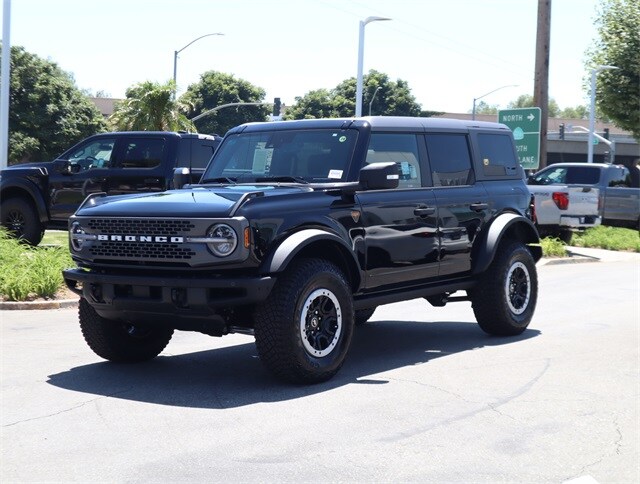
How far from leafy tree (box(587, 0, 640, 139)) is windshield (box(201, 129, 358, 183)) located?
34.6 m

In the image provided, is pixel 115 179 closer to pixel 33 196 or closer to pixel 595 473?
pixel 33 196

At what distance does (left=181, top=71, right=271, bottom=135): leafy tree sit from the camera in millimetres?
86188

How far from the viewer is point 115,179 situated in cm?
1714

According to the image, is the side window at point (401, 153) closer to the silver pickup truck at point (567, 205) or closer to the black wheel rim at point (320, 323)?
the black wheel rim at point (320, 323)

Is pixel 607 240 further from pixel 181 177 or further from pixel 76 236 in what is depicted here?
pixel 76 236

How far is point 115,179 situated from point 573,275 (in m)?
8.17

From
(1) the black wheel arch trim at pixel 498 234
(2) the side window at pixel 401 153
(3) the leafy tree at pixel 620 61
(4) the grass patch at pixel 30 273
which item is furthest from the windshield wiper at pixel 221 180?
(3) the leafy tree at pixel 620 61

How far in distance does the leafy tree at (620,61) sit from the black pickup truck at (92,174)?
28.4 meters

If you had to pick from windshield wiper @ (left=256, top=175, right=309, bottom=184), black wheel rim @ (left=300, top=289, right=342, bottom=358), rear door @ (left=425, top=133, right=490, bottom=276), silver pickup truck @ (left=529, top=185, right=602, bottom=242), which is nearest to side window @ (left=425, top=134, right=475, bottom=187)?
rear door @ (left=425, top=133, right=490, bottom=276)

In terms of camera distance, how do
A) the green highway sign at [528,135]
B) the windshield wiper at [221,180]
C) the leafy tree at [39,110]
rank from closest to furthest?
the windshield wiper at [221,180]
the green highway sign at [528,135]
the leafy tree at [39,110]

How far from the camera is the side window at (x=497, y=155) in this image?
10.3 m

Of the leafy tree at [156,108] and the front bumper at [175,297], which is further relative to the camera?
the leafy tree at [156,108]

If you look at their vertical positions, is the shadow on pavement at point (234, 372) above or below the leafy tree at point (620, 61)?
below

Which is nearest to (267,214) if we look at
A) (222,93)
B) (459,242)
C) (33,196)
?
(459,242)
